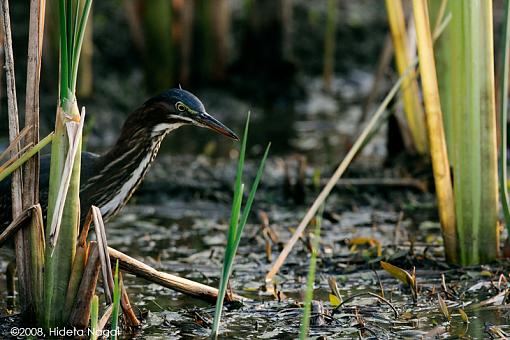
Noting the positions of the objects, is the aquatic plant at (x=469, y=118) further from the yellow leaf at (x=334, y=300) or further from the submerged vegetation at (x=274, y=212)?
the yellow leaf at (x=334, y=300)

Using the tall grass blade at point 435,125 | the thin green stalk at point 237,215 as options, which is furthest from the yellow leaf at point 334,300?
the thin green stalk at point 237,215

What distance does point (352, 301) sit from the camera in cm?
491

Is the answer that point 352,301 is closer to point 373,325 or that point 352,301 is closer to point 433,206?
point 373,325

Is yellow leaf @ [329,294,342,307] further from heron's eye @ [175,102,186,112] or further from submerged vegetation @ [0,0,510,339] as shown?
heron's eye @ [175,102,186,112]

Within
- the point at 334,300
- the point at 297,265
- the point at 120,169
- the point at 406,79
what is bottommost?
the point at 334,300

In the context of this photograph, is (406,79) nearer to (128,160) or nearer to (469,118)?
(469,118)

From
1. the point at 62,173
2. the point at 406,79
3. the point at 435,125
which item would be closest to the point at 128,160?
the point at 62,173

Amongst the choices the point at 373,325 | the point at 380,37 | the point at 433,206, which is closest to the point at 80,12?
the point at 373,325

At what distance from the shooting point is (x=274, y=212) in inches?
274

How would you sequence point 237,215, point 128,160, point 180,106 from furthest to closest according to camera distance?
Result: 1. point 128,160
2. point 180,106
3. point 237,215

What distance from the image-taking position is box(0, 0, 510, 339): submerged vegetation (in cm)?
399

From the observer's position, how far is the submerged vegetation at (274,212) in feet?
13.1

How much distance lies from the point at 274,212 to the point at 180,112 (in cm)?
218

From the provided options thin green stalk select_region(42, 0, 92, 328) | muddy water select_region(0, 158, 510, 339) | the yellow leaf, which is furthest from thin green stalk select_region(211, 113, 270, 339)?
the yellow leaf
